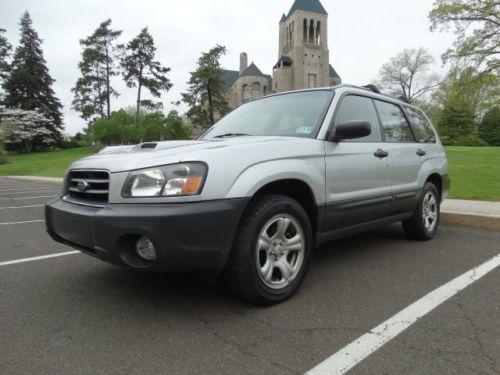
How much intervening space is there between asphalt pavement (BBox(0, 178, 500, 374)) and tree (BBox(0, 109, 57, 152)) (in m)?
52.8

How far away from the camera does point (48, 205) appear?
9.15 ft

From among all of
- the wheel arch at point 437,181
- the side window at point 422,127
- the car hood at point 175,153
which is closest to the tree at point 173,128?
the side window at point 422,127

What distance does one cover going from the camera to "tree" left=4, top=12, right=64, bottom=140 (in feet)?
173

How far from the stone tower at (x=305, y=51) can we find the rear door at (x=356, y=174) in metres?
60.1

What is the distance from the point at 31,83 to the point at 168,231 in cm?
6214

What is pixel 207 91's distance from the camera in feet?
150

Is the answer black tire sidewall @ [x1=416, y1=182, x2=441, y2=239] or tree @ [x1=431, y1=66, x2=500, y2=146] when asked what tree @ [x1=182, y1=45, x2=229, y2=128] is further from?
black tire sidewall @ [x1=416, y1=182, x2=441, y2=239]

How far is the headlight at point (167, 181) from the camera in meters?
2.23

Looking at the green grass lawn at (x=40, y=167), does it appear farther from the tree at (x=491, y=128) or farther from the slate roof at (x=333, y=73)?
the slate roof at (x=333, y=73)

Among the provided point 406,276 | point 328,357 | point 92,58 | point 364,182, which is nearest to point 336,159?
point 364,182


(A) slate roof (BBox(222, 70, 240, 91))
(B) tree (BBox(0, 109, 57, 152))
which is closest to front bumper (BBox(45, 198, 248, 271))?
(B) tree (BBox(0, 109, 57, 152))

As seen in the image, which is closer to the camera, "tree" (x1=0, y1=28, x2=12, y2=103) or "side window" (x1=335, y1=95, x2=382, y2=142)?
"side window" (x1=335, y1=95, x2=382, y2=142)

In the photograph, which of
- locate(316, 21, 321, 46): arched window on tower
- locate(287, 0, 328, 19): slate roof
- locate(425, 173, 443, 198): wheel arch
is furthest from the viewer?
locate(316, 21, 321, 46): arched window on tower

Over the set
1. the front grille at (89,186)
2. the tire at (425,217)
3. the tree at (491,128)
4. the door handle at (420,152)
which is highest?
the tree at (491,128)
